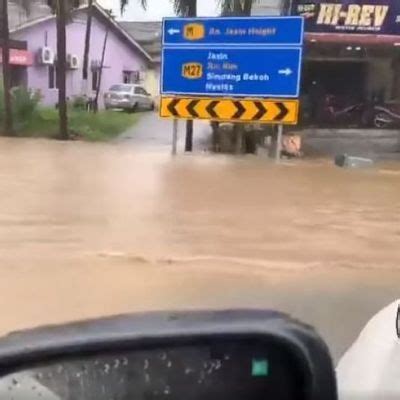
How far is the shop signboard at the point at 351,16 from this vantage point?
27984mm

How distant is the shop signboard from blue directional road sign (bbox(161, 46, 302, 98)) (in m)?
10.6

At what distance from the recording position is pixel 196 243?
895 cm

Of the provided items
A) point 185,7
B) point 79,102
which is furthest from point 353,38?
point 79,102

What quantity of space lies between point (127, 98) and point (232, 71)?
18.9 metres

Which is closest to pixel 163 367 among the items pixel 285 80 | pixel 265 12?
pixel 285 80

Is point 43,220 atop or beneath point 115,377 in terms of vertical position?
beneath

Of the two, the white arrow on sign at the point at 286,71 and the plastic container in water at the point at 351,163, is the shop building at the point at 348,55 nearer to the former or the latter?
the plastic container in water at the point at 351,163

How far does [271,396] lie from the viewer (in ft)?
4.80

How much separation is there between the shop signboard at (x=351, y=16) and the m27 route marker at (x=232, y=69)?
34.7 ft

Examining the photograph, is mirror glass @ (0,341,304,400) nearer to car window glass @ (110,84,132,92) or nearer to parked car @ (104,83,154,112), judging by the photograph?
parked car @ (104,83,154,112)

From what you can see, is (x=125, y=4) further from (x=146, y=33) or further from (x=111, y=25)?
(x=146, y=33)

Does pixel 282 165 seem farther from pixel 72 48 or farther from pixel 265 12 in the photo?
pixel 72 48

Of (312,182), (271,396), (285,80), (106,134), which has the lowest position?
(106,134)

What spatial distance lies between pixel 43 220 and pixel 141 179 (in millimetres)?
4458
